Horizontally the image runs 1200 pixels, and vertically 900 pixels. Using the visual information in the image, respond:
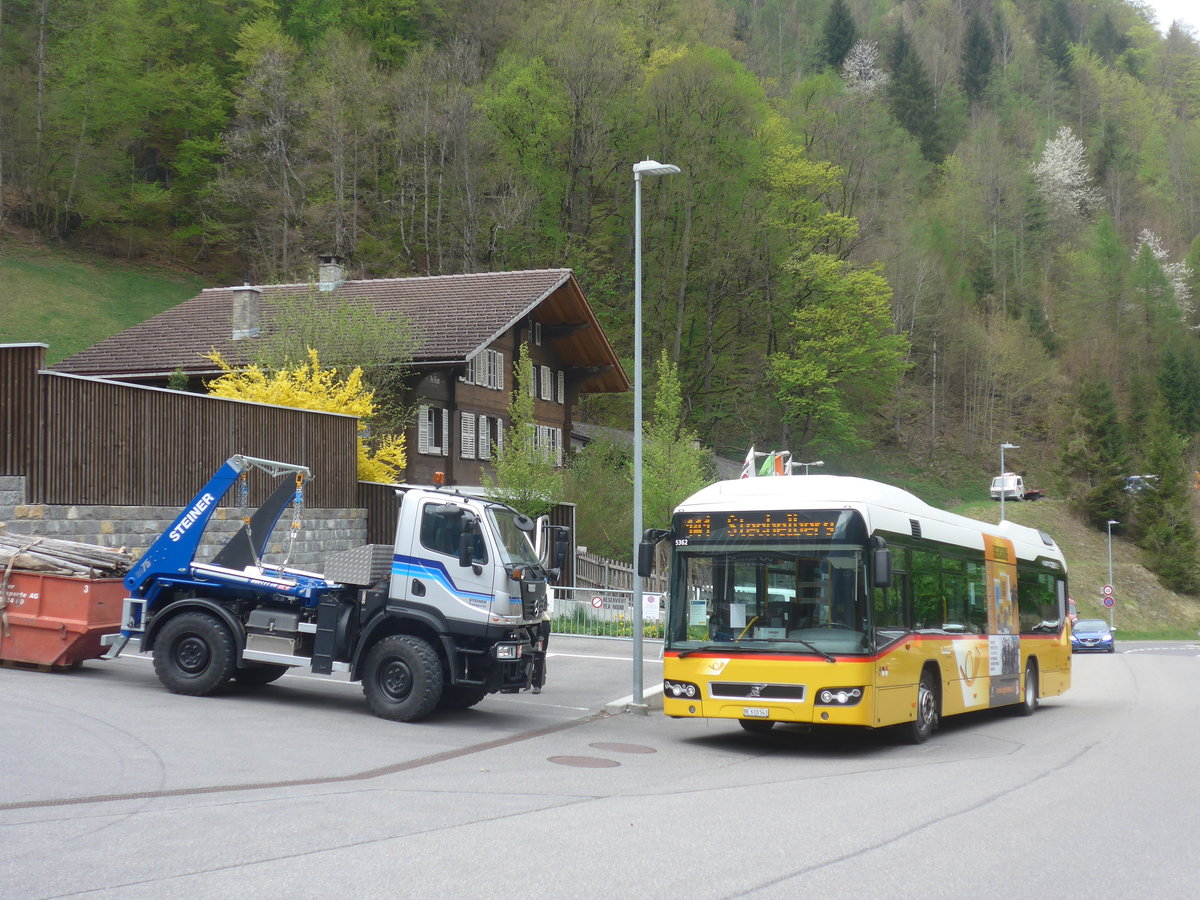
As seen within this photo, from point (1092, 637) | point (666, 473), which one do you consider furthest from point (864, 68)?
point (666, 473)

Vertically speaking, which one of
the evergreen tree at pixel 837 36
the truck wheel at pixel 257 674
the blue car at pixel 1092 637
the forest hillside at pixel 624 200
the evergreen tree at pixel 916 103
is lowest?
the blue car at pixel 1092 637

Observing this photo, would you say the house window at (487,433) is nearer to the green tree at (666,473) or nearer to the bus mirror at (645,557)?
the green tree at (666,473)

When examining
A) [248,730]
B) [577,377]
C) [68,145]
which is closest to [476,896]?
[248,730]

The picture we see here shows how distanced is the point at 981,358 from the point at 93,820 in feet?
237

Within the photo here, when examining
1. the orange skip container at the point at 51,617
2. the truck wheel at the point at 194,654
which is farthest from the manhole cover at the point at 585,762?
the orange skip container at the point at 51,617

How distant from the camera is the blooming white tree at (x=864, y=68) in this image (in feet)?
284

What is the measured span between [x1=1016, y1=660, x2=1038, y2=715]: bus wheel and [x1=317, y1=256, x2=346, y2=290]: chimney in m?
29.9

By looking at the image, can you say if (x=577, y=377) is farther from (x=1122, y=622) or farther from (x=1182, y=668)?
(x=1122, y=622)

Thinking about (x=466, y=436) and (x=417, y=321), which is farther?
(x=466, y=436)

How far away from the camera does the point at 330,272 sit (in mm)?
43625

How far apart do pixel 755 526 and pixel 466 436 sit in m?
27.9

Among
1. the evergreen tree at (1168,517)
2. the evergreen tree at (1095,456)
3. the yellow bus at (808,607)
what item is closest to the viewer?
the yellow bus at (808,607)

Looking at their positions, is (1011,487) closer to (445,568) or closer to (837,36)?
(837,36)

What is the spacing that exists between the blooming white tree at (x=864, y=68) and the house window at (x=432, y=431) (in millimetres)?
56628
